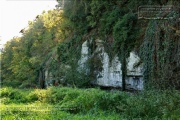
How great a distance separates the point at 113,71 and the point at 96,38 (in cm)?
294

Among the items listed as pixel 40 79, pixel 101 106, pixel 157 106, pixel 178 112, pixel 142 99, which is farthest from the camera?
pixel 40 79

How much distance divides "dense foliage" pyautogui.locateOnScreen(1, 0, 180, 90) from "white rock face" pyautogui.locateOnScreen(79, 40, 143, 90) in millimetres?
390

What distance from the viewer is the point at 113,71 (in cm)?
1581

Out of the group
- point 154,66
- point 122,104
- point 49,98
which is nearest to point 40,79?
point 49,98

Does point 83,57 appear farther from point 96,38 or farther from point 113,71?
point 113,71

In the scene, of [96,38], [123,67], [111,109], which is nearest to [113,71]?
[123,67]

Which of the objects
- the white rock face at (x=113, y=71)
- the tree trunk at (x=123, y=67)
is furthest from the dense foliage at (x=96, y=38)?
the white rock face at (x=113, y=71)

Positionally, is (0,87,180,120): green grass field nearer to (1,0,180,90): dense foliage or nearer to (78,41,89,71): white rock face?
(1,0,180,90): dense foliage

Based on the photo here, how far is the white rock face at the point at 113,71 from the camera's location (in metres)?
14.1

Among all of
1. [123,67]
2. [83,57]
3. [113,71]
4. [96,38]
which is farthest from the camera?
[83,57]

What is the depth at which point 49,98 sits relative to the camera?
528 inches

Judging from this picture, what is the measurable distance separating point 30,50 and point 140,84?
16655 millimetres

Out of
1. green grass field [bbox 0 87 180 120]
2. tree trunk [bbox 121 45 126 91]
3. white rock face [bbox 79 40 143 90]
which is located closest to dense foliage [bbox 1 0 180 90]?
tree trunk [bbox 121 45 126 91]

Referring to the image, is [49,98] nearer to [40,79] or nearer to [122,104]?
[122,104]
